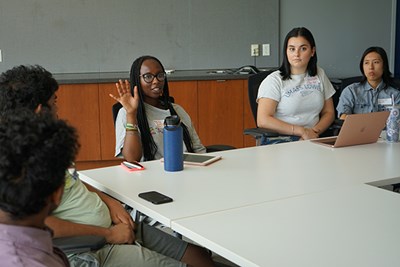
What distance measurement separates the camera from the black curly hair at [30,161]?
1.14 m

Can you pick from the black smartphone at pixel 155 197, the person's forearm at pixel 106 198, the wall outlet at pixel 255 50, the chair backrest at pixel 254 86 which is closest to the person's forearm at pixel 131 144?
the person's forearm at pixel 106 198

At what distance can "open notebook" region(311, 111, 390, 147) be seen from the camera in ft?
9.62

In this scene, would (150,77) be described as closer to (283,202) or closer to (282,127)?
(282,127)

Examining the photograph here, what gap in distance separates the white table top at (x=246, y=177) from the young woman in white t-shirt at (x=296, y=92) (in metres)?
0.66

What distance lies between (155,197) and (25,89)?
22.6 inches

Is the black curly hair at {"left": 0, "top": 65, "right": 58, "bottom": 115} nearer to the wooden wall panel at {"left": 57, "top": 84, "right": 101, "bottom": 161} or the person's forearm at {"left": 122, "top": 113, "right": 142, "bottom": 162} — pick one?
the person's forearm at {"left": 122, "top": 113, "right": 142, "bottom": 162}

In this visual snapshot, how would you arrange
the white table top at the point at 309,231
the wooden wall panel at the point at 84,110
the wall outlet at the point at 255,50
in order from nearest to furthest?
the white table top at the point at 309,231, the wooden wall panel at the point at 84,110, the wall outlet at the point at 255,50

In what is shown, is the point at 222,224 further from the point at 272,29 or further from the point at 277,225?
the point at 272,29

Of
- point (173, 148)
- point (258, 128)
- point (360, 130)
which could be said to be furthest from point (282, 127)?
point (173, 148)

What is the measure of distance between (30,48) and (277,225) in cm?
411

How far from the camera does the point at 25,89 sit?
202 cm

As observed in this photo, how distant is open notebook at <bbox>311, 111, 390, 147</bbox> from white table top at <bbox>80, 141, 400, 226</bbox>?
2.3 inches

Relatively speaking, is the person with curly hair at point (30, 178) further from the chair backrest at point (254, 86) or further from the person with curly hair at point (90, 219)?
the chair backrest at point (254, 86)

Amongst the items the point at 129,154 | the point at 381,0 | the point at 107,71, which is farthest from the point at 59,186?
the point at 381,0
